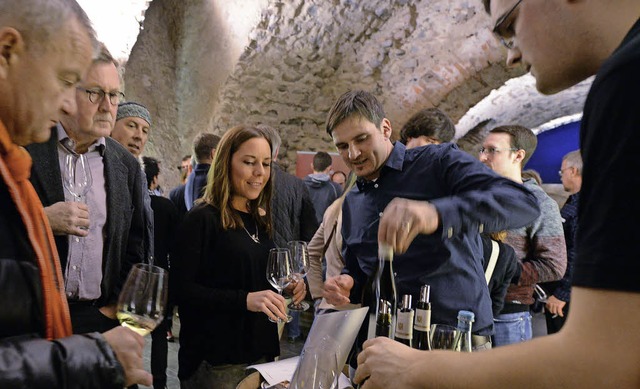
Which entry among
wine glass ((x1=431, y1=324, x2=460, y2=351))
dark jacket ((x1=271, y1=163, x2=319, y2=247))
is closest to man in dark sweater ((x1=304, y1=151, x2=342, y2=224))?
dark jacket ((x1=271, y1=163, x2=319, y2=247))

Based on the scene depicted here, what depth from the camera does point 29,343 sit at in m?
0.86

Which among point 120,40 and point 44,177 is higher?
point 120,40

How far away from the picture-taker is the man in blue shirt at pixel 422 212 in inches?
55.7

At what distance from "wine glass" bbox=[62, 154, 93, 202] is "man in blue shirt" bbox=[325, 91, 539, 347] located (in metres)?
1.04

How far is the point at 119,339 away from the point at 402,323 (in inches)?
29.7

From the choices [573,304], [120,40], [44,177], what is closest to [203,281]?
[44,177]

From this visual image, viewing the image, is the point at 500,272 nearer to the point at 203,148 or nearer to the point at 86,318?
the point at 86,318

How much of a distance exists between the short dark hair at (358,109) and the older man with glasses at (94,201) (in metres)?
1.01

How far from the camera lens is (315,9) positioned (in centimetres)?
666

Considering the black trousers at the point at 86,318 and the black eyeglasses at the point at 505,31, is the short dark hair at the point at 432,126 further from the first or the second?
the black trousers at the point at 86,318

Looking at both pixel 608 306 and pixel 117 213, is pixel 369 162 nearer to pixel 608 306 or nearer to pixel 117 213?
pixel 117 213

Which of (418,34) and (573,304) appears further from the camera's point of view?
(418,34)

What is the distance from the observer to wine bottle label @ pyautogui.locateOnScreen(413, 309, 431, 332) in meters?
1.33

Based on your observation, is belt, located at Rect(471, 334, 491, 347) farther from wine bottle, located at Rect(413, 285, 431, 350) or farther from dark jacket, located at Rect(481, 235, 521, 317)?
dark jacket, located at Rect(481, 235, 521, 317)
